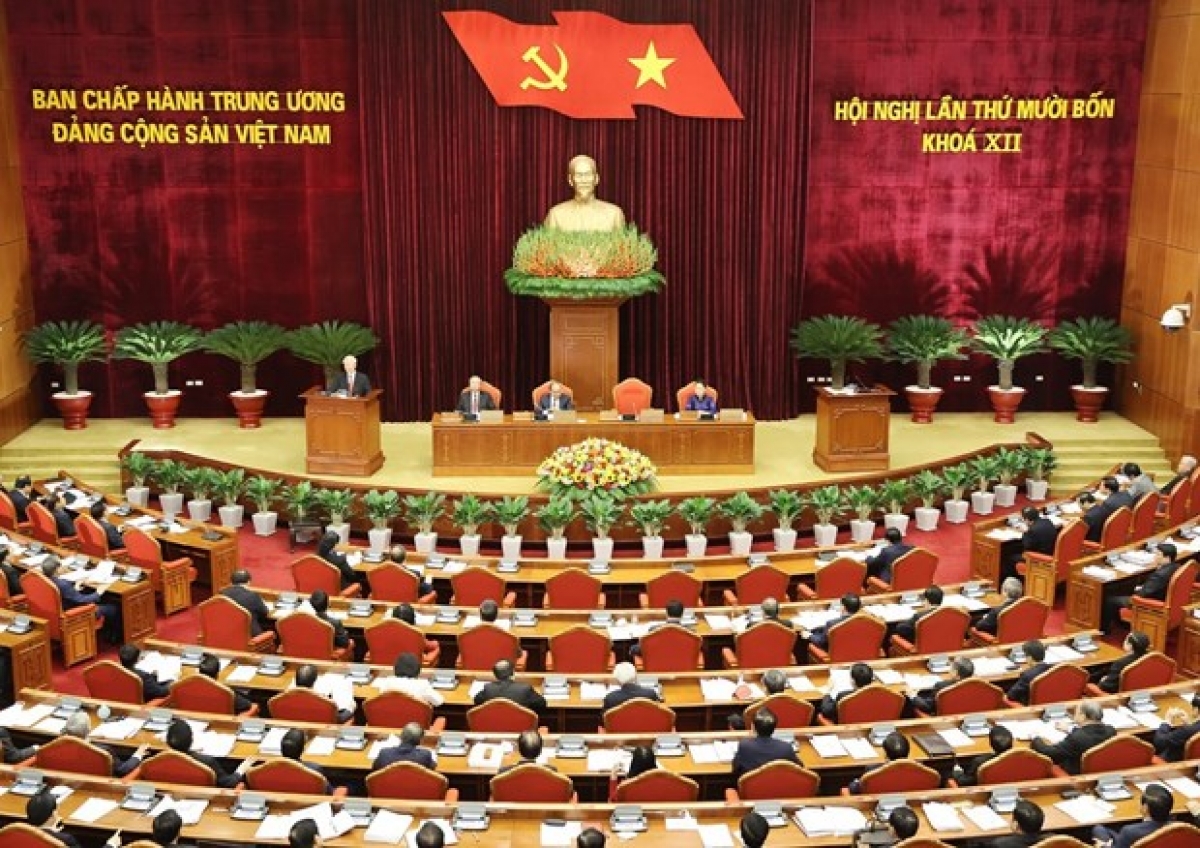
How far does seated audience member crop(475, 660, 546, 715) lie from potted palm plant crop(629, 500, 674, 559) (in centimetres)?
542

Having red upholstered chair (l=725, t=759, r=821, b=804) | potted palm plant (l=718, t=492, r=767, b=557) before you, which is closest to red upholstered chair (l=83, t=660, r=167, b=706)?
red upholstered chair (l=725, t=759, r=821, b=804)

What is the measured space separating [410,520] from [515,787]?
772 cm

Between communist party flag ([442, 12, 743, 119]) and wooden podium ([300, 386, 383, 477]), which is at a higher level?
communist party flag ([442, 12, 743, 119])

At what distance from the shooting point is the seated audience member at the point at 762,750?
8891mm

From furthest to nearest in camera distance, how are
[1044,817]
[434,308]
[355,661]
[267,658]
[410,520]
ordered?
[434,308]
[410,520]
[355,661]
[267,658]
[1044,817]

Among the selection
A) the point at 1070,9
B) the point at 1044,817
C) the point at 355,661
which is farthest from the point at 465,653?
the point at 1070,9

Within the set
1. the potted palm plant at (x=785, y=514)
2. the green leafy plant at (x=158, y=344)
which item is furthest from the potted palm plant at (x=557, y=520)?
the green leafy plant at (x=158, y=344)

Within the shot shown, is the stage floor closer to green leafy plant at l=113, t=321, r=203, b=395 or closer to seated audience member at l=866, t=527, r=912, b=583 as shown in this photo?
green leafy plant at l=113, t=321, r=203, b=395

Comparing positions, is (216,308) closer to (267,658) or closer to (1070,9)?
(267,658)

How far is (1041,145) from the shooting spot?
20109 millimetres

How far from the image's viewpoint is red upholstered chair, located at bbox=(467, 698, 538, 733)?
973 cm

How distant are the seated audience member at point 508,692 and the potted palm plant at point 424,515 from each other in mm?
5632

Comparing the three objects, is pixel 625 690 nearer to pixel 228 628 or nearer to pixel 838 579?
pixel 228 628

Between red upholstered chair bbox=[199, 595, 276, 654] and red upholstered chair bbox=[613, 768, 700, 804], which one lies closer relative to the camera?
red upholstered chair bbox=[613, 768, 700, 804]
